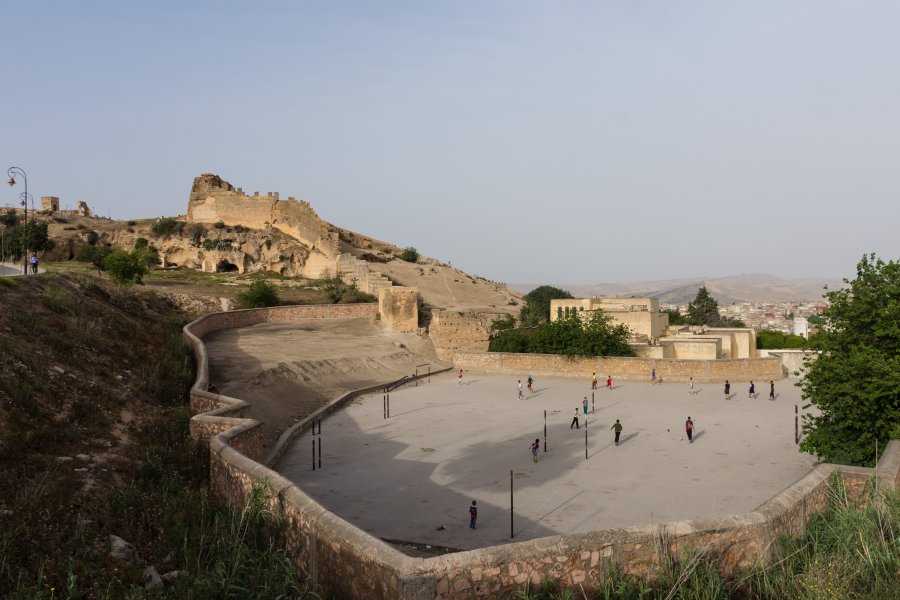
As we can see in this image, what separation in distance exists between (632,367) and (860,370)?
56.4 ft

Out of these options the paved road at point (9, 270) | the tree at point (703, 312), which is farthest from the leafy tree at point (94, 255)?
the tree at point (703, 312)

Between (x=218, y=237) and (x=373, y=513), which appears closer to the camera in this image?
(x=373, y=513)

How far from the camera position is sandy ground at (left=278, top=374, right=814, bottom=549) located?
12.5m

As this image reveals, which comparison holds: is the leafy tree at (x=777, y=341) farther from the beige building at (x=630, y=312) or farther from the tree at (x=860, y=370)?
the tree at (x=860, y=370)

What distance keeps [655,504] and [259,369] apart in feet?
53.2

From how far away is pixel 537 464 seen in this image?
54.0ft

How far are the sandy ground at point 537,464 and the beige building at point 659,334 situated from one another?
7.71m

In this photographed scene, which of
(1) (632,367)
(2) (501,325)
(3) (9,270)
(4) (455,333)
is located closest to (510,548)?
(3) (9,270)

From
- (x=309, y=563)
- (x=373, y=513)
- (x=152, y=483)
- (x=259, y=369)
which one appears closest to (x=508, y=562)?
(x=309, y=563)

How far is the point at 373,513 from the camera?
41.6 feet

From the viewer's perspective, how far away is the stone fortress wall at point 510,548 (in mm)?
5883

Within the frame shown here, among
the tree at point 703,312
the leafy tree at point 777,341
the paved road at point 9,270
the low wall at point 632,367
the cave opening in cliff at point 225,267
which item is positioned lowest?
the low wall at point 632,367

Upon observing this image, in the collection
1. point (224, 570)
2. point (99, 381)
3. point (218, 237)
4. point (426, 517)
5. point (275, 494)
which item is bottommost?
point (426, 517)

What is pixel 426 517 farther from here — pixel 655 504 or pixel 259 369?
pixel 259 369
